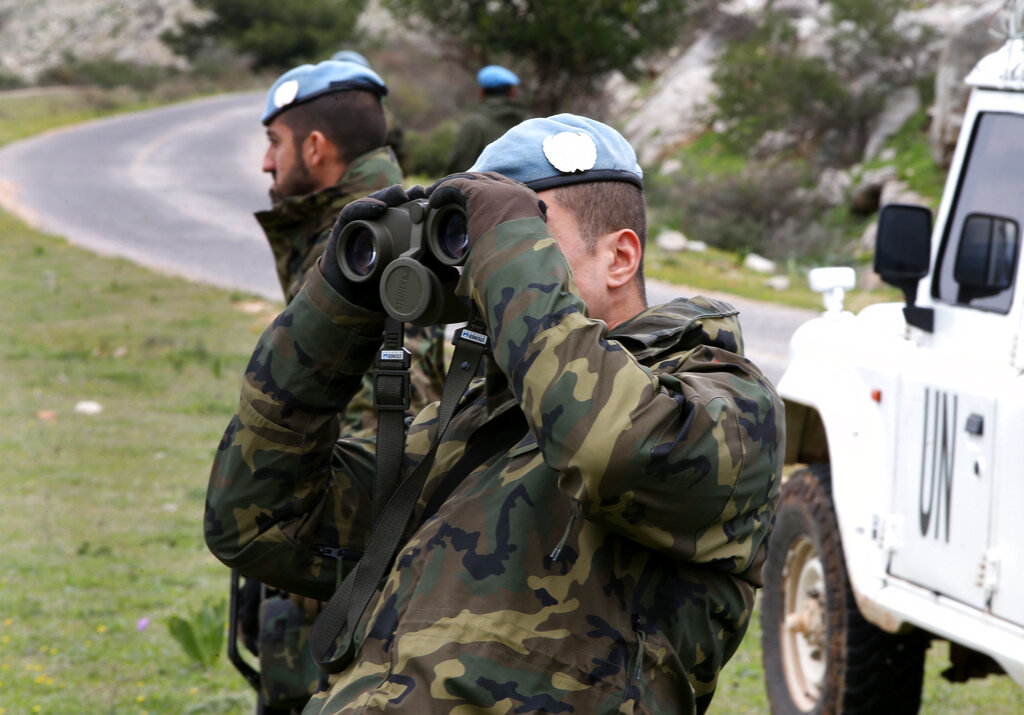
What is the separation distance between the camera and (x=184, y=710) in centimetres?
470

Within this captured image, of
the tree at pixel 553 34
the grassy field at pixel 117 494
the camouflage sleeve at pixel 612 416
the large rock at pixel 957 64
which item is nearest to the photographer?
the camouflage sleeve at pixel 612 416

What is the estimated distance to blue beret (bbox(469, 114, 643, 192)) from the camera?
1.99 m

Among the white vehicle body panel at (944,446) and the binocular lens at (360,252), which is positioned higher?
the binocular lens at (360,252)

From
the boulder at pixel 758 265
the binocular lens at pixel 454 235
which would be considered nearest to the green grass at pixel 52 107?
the boulder at pixel 758 265

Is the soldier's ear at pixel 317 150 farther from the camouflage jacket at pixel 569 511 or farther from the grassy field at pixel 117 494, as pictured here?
the grassy field at pixel 117 494

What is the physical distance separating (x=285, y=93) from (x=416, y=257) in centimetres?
189

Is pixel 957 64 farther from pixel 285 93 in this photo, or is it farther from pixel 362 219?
pixel 362 219

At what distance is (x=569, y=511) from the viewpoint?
1.88 meters

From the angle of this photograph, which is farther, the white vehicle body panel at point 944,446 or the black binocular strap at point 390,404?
the white vehicle body panel at point 944,446

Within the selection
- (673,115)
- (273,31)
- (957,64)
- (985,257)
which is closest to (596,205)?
(985,257)

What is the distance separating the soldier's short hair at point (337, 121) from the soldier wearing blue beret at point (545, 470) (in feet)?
5.01

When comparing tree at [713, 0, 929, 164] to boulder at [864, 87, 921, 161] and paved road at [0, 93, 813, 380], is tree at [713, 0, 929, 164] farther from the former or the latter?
paved road at [0, 93, 813, 380]

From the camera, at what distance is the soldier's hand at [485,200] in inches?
70.7

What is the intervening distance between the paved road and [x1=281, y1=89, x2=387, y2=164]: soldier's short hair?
7.15m
